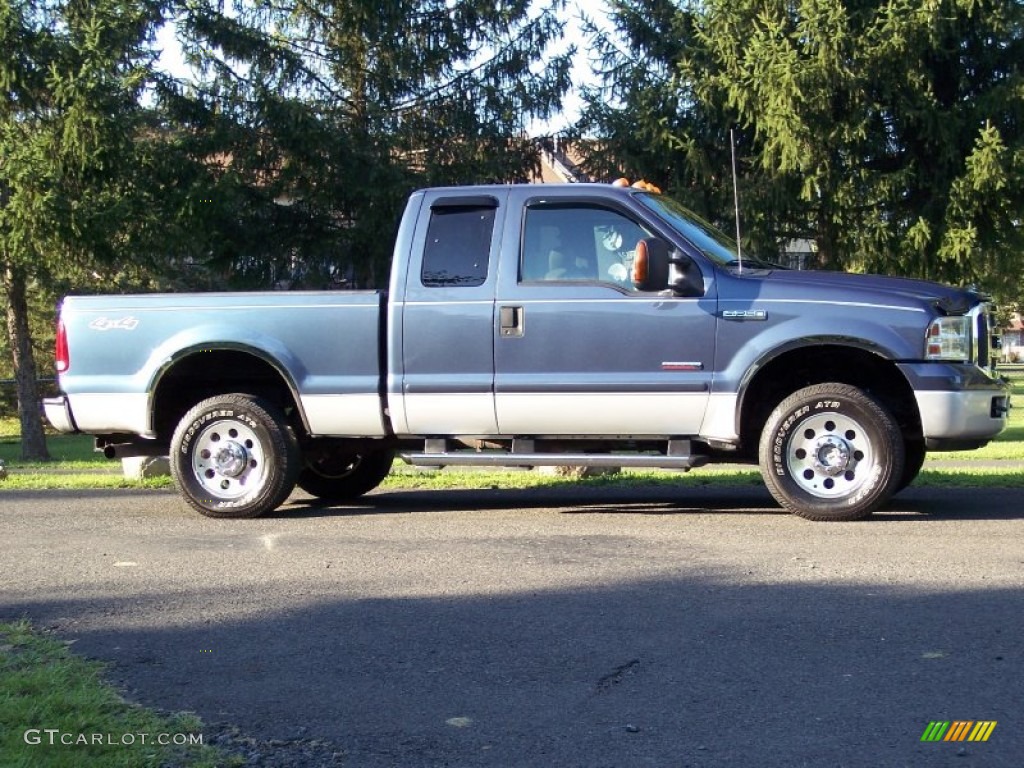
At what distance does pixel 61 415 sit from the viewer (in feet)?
30.5

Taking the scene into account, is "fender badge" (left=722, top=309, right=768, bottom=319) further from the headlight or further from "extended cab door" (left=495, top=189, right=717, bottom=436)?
the headlight

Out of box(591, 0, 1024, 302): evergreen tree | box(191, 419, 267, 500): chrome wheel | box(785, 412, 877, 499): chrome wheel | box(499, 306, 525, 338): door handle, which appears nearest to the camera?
box(785, 412, 877, 499): chrome wheel

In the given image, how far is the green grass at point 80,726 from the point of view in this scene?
3.86m

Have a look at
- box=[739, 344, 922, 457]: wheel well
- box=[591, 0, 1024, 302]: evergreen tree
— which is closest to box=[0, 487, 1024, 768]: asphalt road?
box=[739, 344, 922, 457]: wheel well

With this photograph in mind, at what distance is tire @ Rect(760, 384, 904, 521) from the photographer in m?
Result: 8.08

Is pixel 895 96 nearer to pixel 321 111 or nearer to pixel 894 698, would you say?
pixel 321 111

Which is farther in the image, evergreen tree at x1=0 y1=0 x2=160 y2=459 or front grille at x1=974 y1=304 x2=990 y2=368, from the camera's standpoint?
evergreen tree at x1=0 y1=0 x2=160 y2=459

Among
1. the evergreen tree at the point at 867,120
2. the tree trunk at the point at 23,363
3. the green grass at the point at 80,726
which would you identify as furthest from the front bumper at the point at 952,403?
the tree trunk at the point at 23,363

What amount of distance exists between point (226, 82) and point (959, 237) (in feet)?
37.7

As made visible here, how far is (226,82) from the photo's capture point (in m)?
20.9

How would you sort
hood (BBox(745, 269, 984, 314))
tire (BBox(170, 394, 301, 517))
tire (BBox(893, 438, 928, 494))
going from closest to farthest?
hood (BBox(745, 269, 984, 314)) < tire (BBox(893, 438, 928, 494)) < tire (BBox(170, 394, 301, 517))

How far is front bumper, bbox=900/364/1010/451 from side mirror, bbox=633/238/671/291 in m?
Result: 1.58

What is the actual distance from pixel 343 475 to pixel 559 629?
506cm

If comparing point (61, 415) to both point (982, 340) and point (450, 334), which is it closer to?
point (450, 334)
